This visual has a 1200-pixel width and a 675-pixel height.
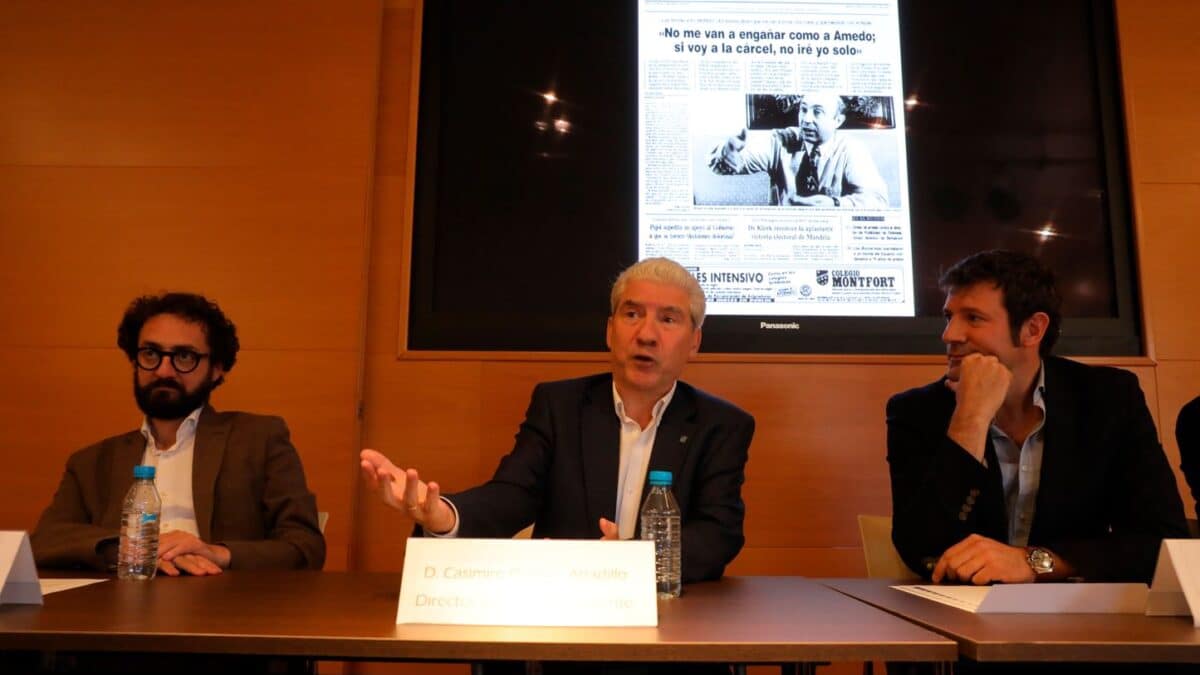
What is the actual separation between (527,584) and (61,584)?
900 millimetres

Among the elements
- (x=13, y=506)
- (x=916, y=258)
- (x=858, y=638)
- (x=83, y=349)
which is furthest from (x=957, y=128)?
(x=13, y=506)

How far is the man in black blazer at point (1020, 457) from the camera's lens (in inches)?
70.1

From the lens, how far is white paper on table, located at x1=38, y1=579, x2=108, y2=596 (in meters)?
1.47

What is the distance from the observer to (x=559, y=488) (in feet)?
6.97

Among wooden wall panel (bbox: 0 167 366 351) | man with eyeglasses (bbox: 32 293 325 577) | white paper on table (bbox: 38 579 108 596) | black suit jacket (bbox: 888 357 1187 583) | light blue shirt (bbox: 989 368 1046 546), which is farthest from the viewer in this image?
wooden wall panel (bbox: 0 167 366 351)

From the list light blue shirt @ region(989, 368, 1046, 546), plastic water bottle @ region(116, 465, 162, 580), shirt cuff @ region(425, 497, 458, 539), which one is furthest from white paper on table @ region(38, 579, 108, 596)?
light blue shirt @ region(989, 368, 1046, 546)

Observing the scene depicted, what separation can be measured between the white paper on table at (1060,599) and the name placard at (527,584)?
52 cm

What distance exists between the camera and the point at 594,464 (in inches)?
83.6

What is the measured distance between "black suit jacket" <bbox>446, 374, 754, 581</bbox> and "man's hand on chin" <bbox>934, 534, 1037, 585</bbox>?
1.41ft

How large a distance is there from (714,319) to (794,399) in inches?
16.3

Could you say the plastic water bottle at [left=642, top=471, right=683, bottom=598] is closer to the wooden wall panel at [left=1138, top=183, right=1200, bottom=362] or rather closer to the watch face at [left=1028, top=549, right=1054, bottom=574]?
the watch face at [left=1028, top=549, right=1054, bottom=574]

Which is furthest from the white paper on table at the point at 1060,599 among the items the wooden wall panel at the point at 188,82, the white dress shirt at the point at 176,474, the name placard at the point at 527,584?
the wooden wall panel at the point at 188,82

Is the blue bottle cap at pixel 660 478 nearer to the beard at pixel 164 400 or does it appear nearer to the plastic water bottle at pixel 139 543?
the plastic water bottle at pixel 139 543

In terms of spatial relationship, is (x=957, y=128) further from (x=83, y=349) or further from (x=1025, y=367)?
(x=83, y=349)
